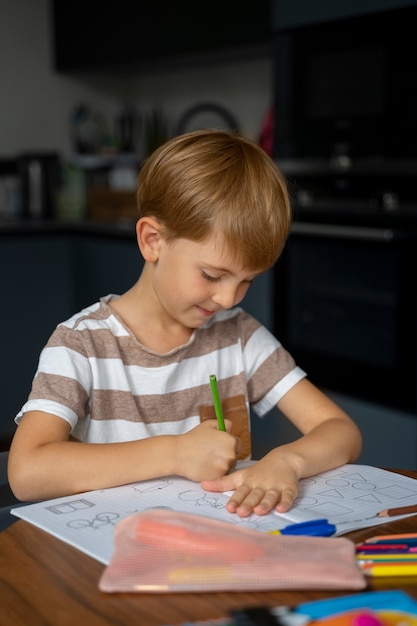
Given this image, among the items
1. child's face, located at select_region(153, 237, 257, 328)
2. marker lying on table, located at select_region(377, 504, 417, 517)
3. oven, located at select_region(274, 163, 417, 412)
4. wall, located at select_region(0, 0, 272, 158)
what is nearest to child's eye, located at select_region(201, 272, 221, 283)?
child's face, located at select_region(153, 237, 257, 328)

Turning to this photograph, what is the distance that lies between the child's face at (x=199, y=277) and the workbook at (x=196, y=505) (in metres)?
0.26

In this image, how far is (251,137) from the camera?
3746 millimetres

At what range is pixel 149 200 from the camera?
50.7 inches

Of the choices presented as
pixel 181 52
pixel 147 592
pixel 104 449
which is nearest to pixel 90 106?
pixel 181 52

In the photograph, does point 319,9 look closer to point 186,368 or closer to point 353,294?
point 353,294

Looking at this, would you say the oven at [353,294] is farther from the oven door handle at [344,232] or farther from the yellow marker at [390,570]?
the yellow marker at [390,570]

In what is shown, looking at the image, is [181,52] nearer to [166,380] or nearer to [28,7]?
[28,7]

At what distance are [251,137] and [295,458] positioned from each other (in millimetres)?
2779

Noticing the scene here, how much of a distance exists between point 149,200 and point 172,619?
694mm

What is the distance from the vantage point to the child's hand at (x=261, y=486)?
96 cm

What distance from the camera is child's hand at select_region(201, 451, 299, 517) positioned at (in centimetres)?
96

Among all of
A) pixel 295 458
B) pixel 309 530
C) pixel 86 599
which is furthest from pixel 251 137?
pixel 86 599

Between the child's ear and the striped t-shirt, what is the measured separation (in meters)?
0.11

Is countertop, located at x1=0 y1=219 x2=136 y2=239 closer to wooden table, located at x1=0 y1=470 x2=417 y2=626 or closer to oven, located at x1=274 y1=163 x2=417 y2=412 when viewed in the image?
oven, located at x1=274 y1=163 x2=417 y2=412
